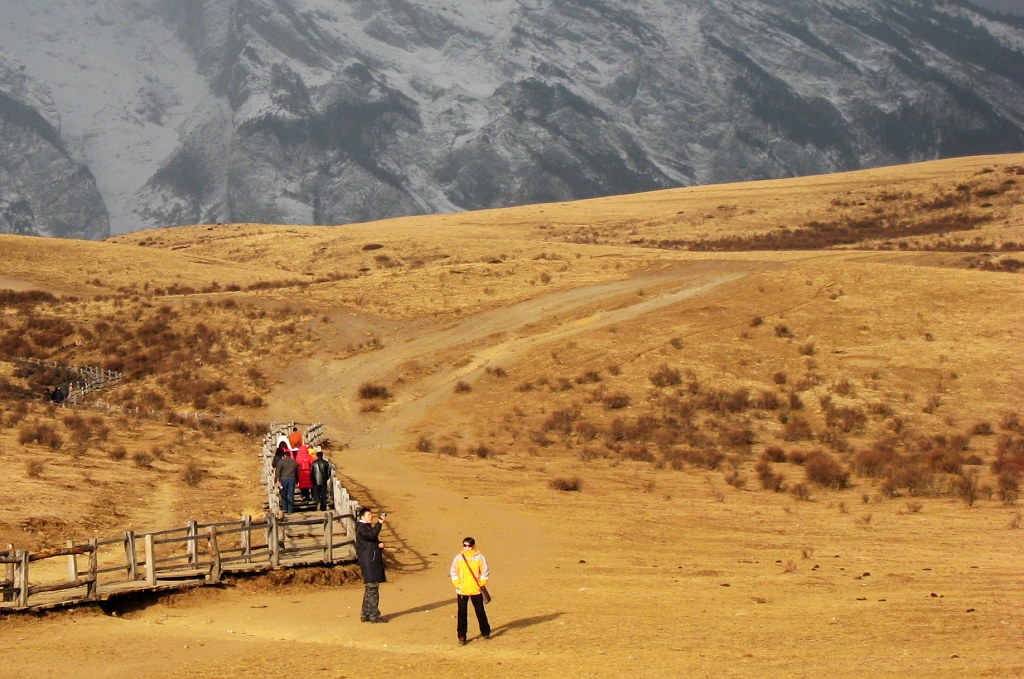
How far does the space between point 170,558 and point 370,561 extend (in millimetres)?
4381

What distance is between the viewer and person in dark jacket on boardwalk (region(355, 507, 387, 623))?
637 inches

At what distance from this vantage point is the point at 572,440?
37469mm

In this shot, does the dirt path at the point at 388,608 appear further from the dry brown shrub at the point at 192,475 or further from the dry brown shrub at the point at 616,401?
the dry brown shrub at the point at 616,401

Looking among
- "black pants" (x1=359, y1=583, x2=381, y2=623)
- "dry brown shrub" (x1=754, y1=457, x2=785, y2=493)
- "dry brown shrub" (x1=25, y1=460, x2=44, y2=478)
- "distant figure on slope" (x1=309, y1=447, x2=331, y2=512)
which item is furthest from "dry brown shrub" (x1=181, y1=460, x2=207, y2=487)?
"dry brown shrub" (x1=754, y1=457, x2=785, y2=493)

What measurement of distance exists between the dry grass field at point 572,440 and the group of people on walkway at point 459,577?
1.44 ft

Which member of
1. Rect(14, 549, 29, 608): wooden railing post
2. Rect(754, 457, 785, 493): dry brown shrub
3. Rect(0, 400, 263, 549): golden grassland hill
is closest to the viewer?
Rect(14, 549, 29, 608): wooden railing post

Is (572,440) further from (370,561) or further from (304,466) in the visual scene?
(370,561)

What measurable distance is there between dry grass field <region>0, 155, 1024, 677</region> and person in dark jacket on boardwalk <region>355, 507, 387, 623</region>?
0.44 meters

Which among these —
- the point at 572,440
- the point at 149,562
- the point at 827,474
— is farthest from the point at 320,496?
the point at 572,440

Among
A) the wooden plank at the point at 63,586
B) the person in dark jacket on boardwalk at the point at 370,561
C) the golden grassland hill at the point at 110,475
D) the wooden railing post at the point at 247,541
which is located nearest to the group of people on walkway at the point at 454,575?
the person in dark jacket on boardwalk at the point at 370,561

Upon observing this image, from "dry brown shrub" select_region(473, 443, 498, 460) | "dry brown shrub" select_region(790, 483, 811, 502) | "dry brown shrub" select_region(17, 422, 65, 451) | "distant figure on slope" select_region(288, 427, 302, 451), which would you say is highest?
"dry brown shrub" select_region(17, 422, 65, 451)

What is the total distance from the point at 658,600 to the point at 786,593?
7.08 ft

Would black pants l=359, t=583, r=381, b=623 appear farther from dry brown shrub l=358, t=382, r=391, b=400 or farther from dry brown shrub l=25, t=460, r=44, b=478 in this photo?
dry brown shrub l=358, t=382, r=391, b=400

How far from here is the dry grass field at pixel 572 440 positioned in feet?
51.1
